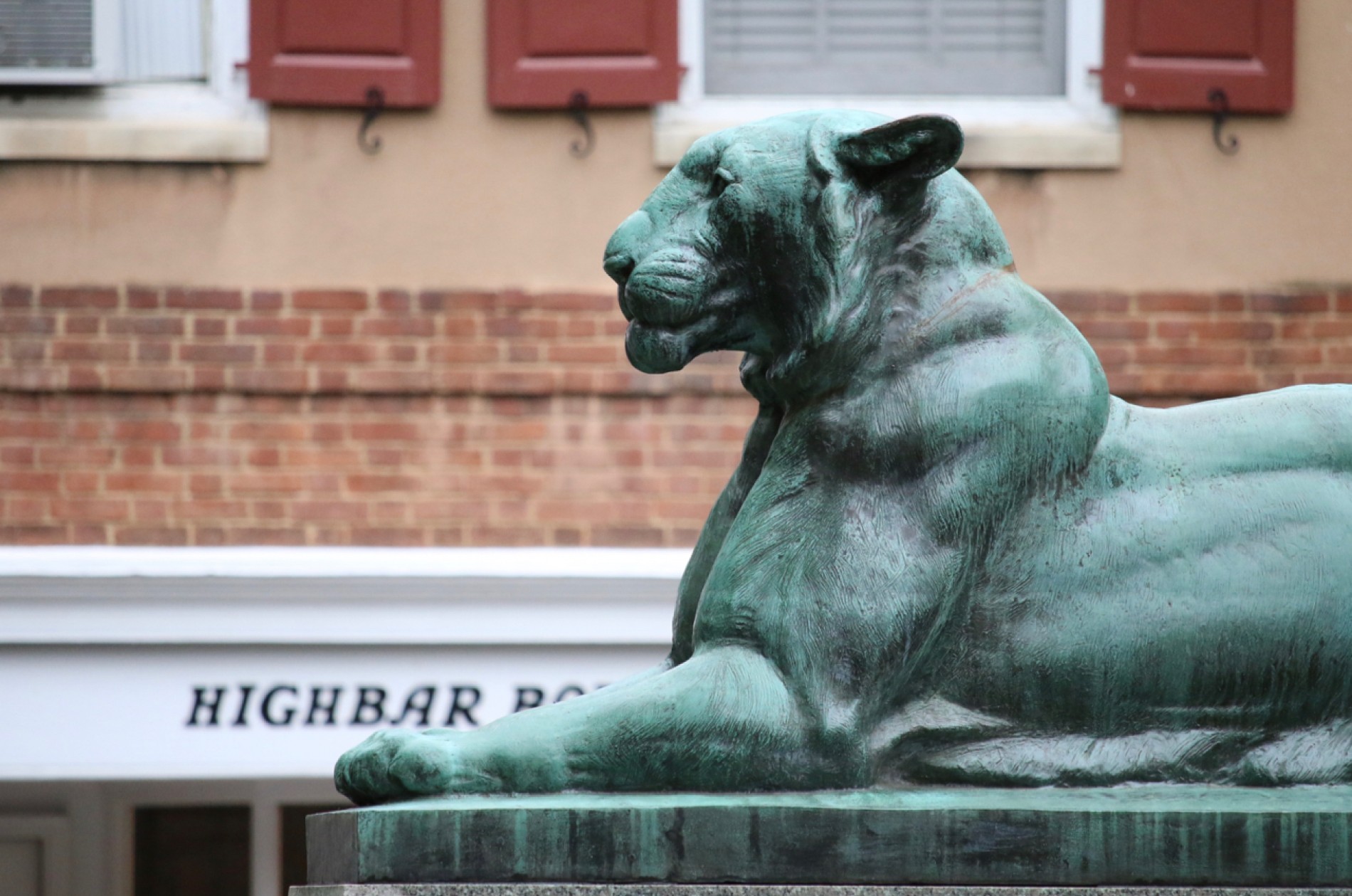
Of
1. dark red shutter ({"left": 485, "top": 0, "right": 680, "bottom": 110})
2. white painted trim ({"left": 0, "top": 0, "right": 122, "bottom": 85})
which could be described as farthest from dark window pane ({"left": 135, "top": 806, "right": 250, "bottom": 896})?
dark red shutter ({"left": 485, "top": 0, "right": 680, "bottom": 110})

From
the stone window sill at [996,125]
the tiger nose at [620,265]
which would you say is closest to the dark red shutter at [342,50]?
the stone window sill at [996,125]

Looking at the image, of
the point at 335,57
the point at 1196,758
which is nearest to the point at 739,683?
the point at 1196,758

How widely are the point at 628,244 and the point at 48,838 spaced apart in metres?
7.55

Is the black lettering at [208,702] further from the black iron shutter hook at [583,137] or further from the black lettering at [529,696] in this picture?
the black iron shutter hook at [583,137]

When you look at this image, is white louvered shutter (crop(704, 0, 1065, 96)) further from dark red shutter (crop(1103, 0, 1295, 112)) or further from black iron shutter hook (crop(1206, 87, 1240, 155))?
black iron shutter hook (crop(1206, 87, 1240, 155))

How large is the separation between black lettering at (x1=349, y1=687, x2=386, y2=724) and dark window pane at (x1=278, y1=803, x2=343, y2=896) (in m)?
1.35

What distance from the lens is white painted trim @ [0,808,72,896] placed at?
921 centimetres

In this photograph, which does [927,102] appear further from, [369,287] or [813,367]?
[813,367]

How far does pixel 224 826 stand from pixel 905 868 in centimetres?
752

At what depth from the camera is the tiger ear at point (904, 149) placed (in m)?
2.45

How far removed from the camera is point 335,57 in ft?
26.2

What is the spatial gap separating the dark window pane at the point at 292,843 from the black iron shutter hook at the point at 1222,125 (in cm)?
Answer: 478

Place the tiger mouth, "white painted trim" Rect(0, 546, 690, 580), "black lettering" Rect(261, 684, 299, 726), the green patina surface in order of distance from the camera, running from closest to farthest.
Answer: the green patina surface < the tiger mouth < "white painted trim" Rect(0, 546, 690, 580) < "black lettering" Rect(261, 684, 299, 726)

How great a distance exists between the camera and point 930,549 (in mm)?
2402
